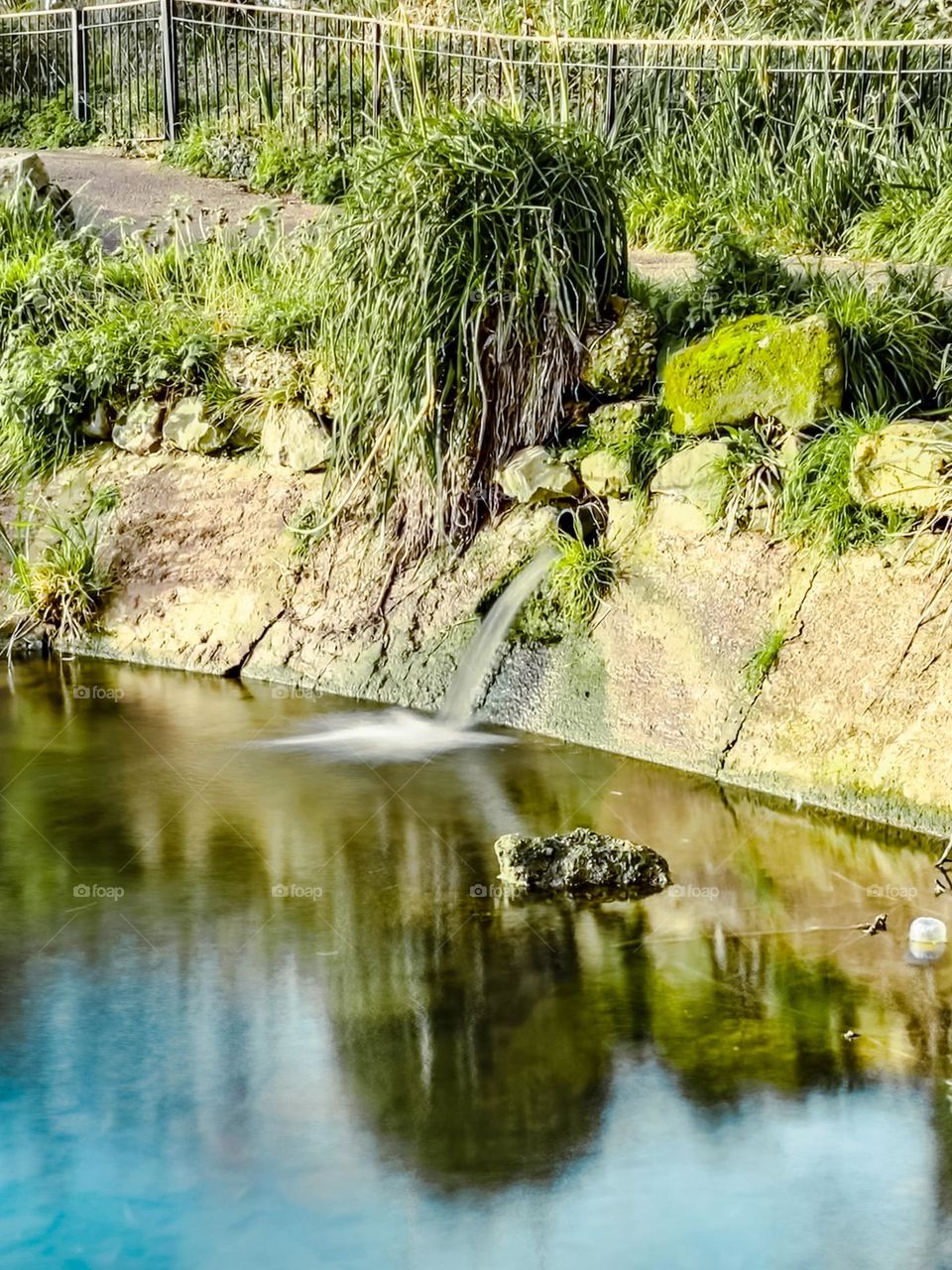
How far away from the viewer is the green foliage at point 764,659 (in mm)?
7762

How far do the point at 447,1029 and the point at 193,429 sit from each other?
18.8 feet

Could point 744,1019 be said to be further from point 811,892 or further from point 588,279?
point 588,279

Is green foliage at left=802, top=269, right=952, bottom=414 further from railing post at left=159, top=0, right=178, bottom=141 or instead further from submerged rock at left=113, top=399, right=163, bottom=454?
railing post at left=159, top=0, right=178, bottom=141

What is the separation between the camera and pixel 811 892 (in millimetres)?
6566

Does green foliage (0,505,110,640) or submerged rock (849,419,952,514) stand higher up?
submerged rock (849,419,952,514)

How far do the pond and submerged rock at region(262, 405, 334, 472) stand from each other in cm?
228

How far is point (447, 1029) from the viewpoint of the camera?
18.1 ft

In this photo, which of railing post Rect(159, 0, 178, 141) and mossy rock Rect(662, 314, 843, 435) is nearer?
mossy rock Rect(662, 314, 843, 435)

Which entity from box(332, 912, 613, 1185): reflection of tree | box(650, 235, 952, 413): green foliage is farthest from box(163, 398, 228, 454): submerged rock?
box(332, 912, 613, 1185): reflection of tree

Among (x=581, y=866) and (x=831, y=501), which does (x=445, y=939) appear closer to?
(x=581, y=866)

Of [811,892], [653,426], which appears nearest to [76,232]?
[653,426]

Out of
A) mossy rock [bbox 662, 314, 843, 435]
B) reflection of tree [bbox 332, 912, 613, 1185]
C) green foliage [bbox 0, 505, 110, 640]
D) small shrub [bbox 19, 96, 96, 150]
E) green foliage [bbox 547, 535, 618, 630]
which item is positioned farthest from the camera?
small shrub [bbox 19, 96, 96, 150]

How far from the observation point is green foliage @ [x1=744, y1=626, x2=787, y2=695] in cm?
776

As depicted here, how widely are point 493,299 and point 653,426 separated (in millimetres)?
1082
